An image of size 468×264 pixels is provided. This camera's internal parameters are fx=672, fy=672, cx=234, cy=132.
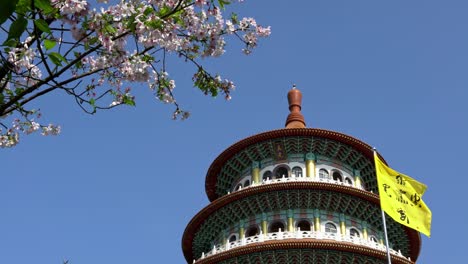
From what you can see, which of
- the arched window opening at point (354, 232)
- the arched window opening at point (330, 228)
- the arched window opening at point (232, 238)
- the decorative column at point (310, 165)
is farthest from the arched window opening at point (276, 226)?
the arched window opening at point (354, 232)

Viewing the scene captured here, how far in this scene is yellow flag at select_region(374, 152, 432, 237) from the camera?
22.1 m

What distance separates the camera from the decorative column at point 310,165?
122 ft

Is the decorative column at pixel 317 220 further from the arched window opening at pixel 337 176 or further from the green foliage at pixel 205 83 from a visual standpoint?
the green foliage at pixel 205 83

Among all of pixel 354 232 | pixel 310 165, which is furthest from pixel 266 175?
pixel 354 232

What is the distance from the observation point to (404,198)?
22562 millimetres

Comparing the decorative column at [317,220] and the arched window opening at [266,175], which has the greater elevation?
the arched window opening at [266,175]

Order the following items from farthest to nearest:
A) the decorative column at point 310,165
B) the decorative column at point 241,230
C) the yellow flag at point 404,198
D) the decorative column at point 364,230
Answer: the decorative column at point 310,165 < the decorative column at point 241,230 < the decorative column at point 364,230 < the yellow flag at point 404,198

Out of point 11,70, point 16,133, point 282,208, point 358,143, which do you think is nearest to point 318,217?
point 282,208

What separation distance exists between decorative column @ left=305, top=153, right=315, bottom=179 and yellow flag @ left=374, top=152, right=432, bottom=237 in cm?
1418

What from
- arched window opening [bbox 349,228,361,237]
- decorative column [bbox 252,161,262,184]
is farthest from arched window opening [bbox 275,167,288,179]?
arched window opening [bbox 349,228,361,237]

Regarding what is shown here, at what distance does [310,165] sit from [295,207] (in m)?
3.05

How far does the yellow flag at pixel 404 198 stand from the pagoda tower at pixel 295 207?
9.58m

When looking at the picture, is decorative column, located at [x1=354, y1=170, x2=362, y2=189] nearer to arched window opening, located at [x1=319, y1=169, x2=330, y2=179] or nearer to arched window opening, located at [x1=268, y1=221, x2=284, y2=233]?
arched window opening, located at [x1=319, y1=169, x2=330, y2=179]

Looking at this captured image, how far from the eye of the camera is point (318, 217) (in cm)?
3512
